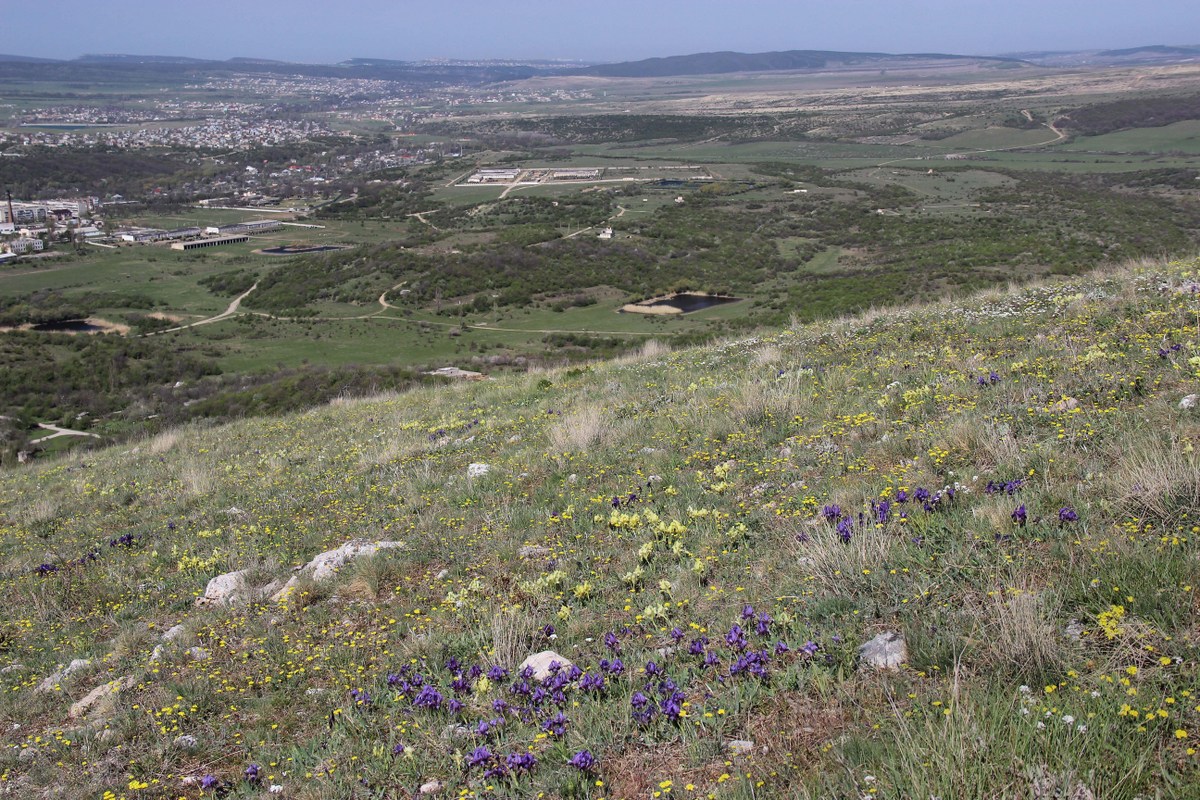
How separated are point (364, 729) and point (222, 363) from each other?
51997 mm

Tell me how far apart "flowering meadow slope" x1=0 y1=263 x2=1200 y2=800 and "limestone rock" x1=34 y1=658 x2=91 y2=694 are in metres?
0.03

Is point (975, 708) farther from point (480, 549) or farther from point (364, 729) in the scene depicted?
point (480, 549)

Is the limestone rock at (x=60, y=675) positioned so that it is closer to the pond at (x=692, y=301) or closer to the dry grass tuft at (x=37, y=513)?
the dry grass tuft at (x=37, y=513)

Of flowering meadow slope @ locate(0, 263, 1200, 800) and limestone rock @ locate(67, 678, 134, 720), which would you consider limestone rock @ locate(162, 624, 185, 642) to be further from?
limestone rock @ locate(67, 678, 134, 720)

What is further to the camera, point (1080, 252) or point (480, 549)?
point (1080, 252)

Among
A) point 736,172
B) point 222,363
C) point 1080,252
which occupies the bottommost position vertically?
point 222,363

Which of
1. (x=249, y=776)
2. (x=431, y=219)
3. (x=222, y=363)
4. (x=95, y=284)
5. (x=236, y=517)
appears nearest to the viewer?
(x=249, y=776)

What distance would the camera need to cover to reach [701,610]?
413 cm

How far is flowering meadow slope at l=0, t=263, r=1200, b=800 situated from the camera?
287 cm

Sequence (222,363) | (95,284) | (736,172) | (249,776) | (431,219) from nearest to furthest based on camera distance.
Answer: (249,776)
(222,363)
(95,284)
(431,219)
(736,172)

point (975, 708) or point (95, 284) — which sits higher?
point (975, 708)

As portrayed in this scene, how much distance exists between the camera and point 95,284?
7612 cm

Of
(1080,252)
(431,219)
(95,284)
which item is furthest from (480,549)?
(431,219)

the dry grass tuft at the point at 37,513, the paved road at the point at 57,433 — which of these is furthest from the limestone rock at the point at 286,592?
the paved road at the point at 57,433
